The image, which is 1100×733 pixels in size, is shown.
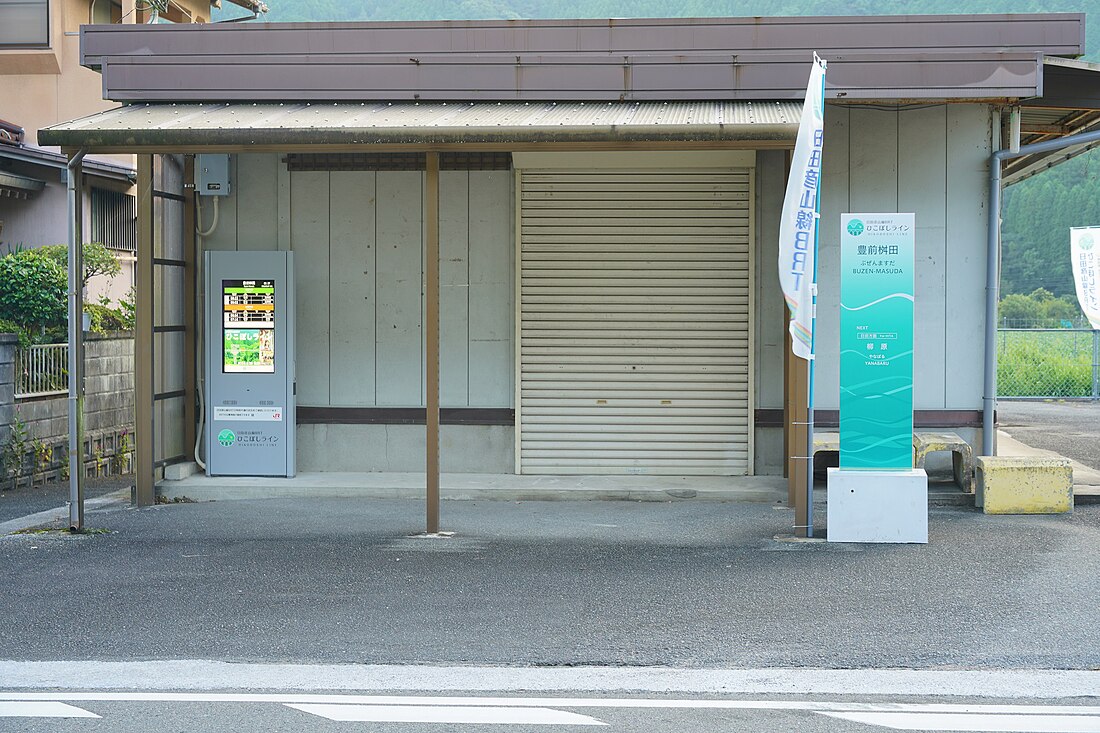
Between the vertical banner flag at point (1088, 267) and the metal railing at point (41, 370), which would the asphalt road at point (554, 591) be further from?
the vertical banner flag at point (1088, 267)

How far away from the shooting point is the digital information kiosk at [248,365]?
1236cm

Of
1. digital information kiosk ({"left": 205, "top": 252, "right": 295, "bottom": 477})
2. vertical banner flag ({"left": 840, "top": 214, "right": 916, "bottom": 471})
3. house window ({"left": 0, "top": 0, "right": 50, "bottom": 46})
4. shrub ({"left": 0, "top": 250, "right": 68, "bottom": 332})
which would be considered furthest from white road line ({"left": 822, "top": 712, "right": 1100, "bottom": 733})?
house window ({"left": 0, "top": 0, "right": 50, "bottom": 46})

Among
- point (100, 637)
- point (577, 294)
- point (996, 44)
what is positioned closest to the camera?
point (100, 637)

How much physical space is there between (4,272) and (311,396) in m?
4.05

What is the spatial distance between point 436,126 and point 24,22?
20.1 m

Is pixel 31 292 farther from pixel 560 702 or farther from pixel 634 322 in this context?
pixel 560 702

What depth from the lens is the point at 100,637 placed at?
705 centimetres

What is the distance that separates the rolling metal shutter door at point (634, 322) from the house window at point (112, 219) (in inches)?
450

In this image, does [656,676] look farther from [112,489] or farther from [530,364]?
[112,489]

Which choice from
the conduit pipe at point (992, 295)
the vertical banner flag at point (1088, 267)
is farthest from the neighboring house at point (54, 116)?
the vertical banner flag at point (1088, 267)

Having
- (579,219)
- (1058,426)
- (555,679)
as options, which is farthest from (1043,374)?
(555,679)

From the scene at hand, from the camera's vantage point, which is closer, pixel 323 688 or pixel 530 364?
pixel 323 688

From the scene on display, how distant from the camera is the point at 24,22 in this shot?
85.6 feet

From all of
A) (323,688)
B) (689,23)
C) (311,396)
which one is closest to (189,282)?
(311,396)
